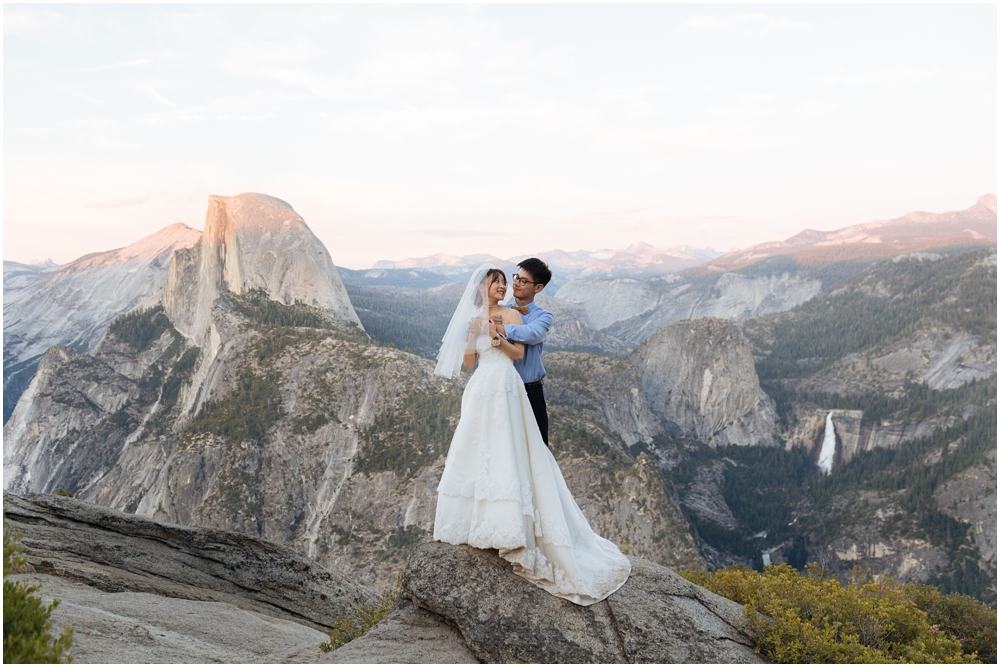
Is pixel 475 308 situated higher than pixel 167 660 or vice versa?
pixel 475 308

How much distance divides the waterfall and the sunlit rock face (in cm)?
11444

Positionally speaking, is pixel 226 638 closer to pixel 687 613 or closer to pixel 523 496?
pixel 523 496

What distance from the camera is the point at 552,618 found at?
8453 millimetres

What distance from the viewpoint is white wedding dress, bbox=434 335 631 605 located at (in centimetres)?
845

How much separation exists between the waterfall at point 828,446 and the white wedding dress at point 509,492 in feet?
508

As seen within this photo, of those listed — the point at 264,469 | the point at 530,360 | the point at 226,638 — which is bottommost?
the point at 264,469

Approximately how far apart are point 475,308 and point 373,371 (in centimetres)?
6427

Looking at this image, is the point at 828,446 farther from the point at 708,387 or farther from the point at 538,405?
the point at 538,405

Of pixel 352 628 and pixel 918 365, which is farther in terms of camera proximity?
pixel 918 365

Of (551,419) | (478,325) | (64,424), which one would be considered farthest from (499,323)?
(64,424)

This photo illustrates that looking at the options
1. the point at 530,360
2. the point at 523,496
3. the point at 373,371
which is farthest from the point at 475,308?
the point at 373,371

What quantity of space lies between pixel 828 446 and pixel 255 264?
13684 centimetres

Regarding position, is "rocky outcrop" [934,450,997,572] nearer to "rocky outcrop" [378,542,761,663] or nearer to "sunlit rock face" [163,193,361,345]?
"sunlit rock face" [163,193,361,345]

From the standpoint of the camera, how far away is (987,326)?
148500 mm
